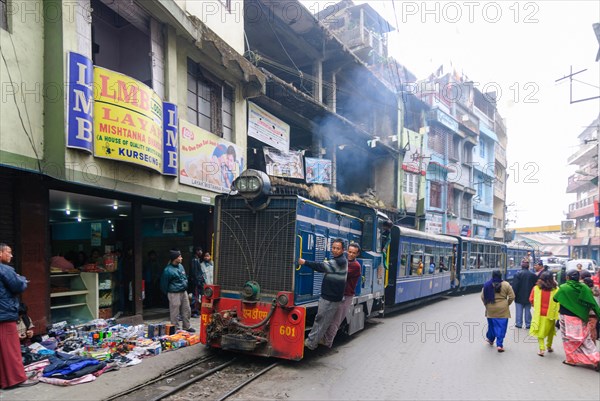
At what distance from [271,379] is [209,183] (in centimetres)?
663

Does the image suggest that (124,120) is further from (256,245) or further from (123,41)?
(256,245)

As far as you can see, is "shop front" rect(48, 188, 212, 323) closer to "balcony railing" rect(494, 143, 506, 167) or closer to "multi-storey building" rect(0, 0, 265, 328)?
"multi-storey building" rect(0, 0, 265, 328)

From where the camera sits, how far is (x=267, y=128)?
1458cm

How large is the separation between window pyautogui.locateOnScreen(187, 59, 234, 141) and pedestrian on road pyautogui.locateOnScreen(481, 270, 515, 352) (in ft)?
27.3

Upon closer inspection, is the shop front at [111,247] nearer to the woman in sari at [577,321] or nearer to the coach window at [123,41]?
the coach window at [123,41]

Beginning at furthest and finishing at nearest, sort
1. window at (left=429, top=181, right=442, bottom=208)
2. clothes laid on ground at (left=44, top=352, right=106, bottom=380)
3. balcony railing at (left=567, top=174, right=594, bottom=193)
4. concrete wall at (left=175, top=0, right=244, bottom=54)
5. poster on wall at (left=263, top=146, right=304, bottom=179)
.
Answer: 1. balcony railing at (left=567, top=174, right=594, bottom=193)
2. window at (left=429, top=181, right=442, bottom=208)
3. poster on wall at (left=263, top=146, right=304, bottom=179)
4. concrete wall at (left=175, top=0, right=244, bottom=54)
5. clothes laid on ground at (left=44, top=352, right=106, bottom=380)

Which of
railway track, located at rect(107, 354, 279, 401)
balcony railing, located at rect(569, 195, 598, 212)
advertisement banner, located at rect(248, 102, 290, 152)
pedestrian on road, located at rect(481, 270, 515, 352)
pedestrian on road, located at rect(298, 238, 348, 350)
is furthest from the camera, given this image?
balcony railing, located at rect(569, 195, 598, 212)

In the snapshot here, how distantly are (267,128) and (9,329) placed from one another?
10615 mm

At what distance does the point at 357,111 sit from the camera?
23.4 meters

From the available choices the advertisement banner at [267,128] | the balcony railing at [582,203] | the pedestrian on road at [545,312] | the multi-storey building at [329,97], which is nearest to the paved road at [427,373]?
the pedestrian on road at [545,312]

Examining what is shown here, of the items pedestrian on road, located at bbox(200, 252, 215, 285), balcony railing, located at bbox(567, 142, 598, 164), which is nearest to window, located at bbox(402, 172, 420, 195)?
pedestrian on road, located at bbox(200, 252, 215, 285)

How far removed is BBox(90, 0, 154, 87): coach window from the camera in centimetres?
963

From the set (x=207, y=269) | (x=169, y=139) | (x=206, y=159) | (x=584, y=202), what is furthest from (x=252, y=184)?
(x=584, y=202)

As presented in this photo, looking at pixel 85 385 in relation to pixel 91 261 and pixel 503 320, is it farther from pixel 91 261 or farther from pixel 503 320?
pixel 503 320
